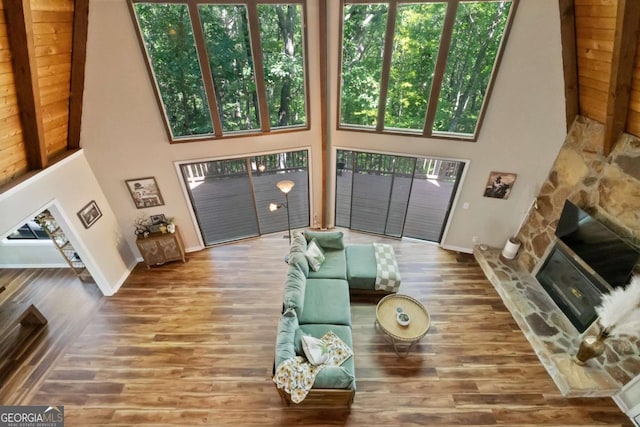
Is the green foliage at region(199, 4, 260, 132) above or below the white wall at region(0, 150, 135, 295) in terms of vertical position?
above

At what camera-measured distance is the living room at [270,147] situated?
13.0ft

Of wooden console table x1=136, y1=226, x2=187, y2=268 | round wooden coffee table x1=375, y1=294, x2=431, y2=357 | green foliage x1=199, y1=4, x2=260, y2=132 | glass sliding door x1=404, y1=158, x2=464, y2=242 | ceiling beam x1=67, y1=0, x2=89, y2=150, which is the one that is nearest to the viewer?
ceiling beam x1=67, y1=0, x2=89, y2=150

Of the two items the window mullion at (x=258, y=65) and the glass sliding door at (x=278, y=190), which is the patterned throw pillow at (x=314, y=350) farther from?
the window mullion at (x=258, y=65)

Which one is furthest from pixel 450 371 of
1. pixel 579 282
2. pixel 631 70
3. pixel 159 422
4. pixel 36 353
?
pixel 36 353

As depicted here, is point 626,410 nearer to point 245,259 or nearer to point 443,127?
point 443,127

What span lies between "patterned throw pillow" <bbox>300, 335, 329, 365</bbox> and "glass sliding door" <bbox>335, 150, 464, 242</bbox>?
3.63 meters

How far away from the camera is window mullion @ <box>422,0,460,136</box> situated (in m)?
4.17

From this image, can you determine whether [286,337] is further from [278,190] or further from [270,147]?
[278,190]

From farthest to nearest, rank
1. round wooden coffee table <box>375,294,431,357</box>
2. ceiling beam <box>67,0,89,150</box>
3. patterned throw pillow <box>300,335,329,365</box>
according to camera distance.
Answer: round wooden coffee table <box>375,294,431,357</box> < ceiling beam <box>67,0,89,150</box> < patterned throw pillow <box>300,335,329,365</box>

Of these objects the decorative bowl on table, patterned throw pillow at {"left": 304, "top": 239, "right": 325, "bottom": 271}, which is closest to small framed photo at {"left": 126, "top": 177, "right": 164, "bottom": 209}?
patterned throw pillow at {"left": 304, "top": 239, "right": 325, "bottom": 271}

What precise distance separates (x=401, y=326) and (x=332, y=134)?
3.89 meters

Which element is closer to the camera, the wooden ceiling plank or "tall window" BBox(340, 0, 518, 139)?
the wooden ceiling plank

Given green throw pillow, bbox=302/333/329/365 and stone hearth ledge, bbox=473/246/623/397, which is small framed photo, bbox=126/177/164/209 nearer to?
green throw pillow, bbox=302/333/329/365
